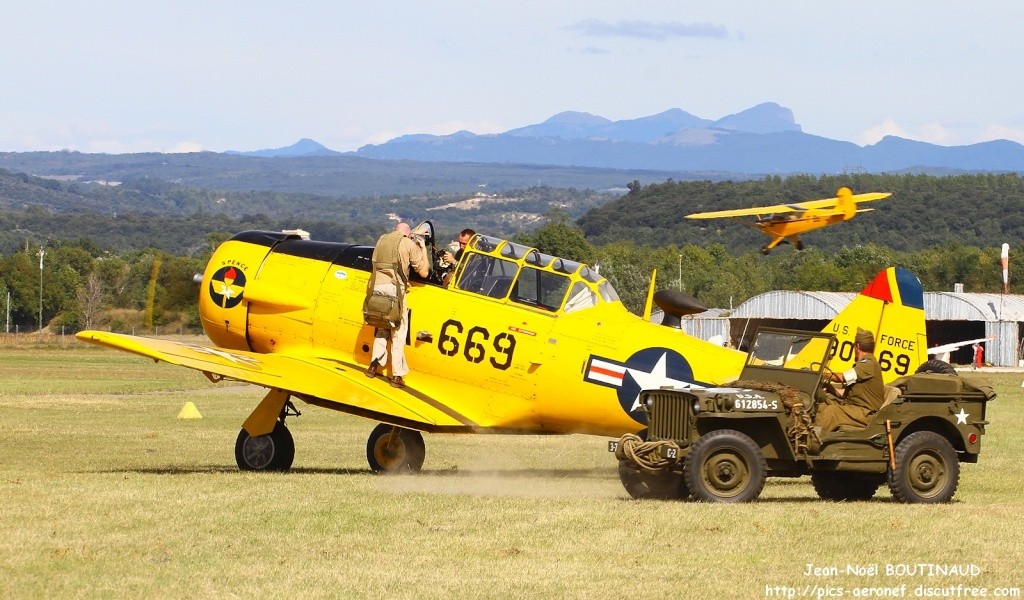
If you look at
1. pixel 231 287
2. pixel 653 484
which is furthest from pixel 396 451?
pixel 653 484

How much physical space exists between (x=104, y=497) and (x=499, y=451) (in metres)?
8.74

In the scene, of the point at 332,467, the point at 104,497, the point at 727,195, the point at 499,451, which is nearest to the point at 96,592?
the point at 104,497

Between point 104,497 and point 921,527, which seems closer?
point 921,527

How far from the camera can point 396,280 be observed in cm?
1463

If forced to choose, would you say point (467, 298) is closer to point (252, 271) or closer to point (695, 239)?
point (252, 271)

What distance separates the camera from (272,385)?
1418cm

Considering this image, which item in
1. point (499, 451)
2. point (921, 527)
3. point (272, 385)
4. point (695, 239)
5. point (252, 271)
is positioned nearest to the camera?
point (921, 527)

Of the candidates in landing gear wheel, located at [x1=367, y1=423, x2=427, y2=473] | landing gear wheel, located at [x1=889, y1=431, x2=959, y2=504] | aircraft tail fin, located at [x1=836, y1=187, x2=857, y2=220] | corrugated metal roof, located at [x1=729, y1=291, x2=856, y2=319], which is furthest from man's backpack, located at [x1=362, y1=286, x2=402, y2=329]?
corrugated metal roof, located at [x1=729, y1=291, x2=856, y2=319]

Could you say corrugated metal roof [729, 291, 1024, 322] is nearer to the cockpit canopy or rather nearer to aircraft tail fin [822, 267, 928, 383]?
aircraft tail fin [822, 267, 928, 383]

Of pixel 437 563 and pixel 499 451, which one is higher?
pixel 437 563

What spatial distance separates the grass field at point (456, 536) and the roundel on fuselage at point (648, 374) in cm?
95

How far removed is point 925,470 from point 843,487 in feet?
3.27

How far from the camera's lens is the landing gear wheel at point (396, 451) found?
15.1m

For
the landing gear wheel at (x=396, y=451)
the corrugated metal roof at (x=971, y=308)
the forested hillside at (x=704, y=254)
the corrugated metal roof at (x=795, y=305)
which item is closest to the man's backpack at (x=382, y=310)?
the landing gear wheel at (x=396, y=451)
